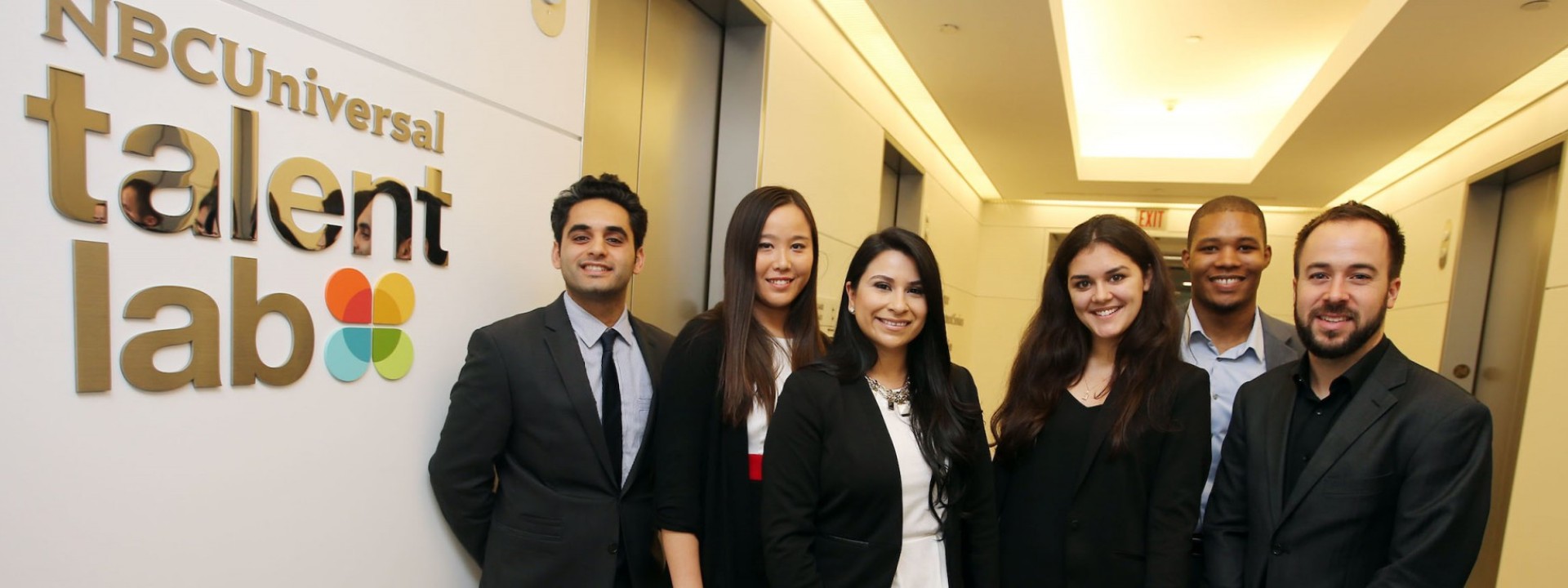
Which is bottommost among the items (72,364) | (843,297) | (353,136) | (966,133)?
(72,364)

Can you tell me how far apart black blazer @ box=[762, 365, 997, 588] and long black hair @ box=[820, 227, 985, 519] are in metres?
0.11

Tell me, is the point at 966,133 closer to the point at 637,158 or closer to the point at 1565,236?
the point at 1565,236

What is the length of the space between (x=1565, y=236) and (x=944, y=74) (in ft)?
12.8

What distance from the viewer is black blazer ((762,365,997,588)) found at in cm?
186

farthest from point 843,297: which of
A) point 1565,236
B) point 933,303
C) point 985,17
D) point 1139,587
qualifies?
point 1565,236

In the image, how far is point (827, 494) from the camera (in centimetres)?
190

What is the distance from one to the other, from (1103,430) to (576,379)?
1.45 m

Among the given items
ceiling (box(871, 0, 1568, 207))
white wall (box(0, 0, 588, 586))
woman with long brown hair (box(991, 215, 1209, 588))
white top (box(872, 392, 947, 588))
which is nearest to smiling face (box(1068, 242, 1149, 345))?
woman with long brown hair (box(991, 215, 1209, 588))

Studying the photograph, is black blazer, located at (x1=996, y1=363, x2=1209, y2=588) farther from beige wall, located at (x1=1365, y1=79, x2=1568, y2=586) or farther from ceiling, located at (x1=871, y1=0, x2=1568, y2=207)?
beige wall, located at (x1=1365, y1=79, x2=1568, y2=586)

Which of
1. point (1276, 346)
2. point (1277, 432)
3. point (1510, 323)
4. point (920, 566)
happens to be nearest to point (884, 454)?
point (920, 566)

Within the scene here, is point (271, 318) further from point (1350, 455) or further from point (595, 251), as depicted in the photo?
point (1350, 455)

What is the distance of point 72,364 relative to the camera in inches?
53.0

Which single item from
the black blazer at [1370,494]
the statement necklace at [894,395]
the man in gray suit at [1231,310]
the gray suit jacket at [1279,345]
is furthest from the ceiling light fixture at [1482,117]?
the statement necklace at [894,395]

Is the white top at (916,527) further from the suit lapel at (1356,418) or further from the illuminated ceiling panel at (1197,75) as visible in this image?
the illuminated ceiling panel at (1197,75)
